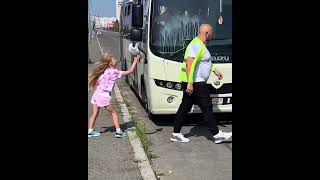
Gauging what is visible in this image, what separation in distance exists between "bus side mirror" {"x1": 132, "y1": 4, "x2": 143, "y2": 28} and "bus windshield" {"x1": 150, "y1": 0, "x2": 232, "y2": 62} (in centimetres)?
59

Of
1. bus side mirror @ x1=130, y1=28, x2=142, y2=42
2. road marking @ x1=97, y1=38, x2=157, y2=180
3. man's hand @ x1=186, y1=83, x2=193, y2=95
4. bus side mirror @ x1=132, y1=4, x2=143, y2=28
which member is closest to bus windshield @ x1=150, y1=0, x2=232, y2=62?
bus side mirror @ x1=132, y1=4, x2=143, y2=28

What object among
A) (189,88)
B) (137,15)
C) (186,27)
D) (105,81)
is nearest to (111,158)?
(189,88)

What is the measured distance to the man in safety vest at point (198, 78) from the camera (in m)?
6.97

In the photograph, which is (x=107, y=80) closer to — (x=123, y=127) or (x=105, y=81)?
(x=105, y=81)

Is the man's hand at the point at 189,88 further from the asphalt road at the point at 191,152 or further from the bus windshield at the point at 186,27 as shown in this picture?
the bus windshield at the point at 186,27

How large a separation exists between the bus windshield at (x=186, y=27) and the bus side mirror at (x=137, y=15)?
0.59 m

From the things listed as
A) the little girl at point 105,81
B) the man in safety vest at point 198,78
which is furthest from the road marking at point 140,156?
the man in safety vest at point 198,78

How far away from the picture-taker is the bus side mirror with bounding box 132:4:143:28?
8.77m

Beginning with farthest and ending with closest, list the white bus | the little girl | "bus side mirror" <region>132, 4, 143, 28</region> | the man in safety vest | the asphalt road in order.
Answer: "bus side mirror" <region>132, 4, 143, 28</region> → the white bus → the little girl → the man in safety vest → the asphalt road

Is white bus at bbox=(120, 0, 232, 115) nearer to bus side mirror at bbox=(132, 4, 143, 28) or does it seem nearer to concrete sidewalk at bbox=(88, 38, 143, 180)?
bus side mirror at bbox=(132, 4, 143, 28)
